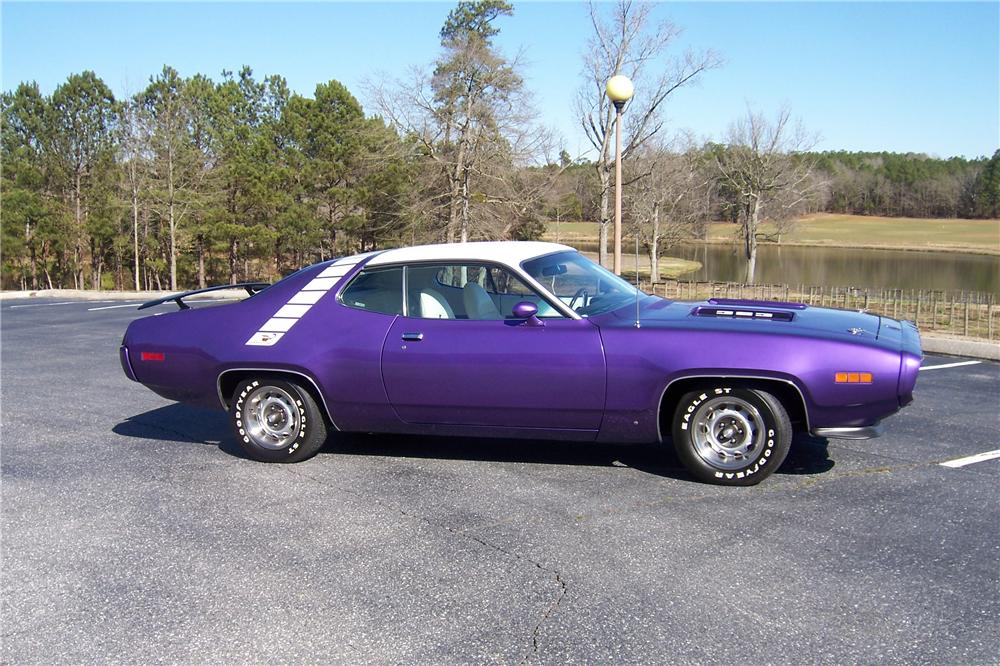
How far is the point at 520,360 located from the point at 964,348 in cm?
751

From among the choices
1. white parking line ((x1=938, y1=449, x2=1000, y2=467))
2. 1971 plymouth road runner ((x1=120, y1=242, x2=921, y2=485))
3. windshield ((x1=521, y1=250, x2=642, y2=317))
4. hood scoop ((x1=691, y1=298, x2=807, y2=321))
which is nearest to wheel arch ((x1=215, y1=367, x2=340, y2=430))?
1971 plymouth road runner ((x1=120, y1=242, x2=921, y2=485))

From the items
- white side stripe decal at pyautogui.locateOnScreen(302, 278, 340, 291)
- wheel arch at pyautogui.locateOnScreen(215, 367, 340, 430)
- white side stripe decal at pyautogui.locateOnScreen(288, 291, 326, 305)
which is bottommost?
wheel arch at pyautogui.locateOnScreen(215, 367, 340, 430)

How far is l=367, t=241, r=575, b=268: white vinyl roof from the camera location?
5672mm

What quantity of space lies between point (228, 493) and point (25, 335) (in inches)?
418

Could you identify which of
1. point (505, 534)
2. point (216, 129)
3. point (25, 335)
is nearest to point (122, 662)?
point (505, 534)

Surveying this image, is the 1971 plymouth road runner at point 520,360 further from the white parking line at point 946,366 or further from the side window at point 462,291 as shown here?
the white parking line at point 946,366

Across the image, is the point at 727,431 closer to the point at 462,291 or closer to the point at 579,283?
the point at 579,283

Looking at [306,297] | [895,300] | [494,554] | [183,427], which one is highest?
[306,297]

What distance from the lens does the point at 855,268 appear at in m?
63.2

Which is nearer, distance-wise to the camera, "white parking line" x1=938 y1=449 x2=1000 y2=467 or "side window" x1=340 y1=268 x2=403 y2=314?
"white parking line" x1=938 y1=449 x2=1000 y2=467

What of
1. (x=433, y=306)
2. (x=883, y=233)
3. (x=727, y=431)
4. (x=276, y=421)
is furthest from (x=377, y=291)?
(x=883, y=233)

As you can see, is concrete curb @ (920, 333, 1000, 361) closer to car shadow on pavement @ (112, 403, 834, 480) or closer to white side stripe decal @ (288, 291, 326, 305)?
car shadow on pavement @ (112, 403, 834, 480)

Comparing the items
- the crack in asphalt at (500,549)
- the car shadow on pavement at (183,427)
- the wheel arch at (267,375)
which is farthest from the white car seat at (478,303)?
Result: the car shadow on pavement at (183,427)

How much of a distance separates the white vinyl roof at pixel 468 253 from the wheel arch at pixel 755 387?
1.31 metres
